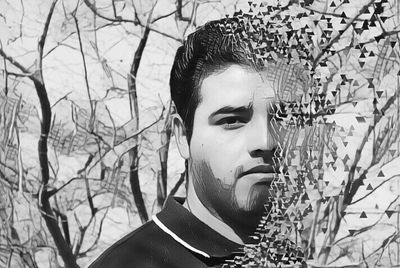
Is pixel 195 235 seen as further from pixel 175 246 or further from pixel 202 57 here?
pixel 202 57

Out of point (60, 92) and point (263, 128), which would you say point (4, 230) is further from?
point (263, 128)

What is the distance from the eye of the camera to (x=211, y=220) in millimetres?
1880

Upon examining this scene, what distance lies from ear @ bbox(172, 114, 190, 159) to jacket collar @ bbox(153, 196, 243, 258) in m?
0.15

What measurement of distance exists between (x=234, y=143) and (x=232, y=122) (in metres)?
0.06

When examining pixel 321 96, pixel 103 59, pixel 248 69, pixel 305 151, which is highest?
pixel 103 59

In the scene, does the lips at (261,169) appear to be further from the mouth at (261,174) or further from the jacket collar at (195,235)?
the jacket collar at (195,235)

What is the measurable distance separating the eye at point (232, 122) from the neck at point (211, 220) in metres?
0.22

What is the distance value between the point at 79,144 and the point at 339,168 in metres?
0.75

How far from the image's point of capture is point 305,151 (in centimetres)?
194

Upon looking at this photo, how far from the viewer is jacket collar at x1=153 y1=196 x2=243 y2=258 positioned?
1.85 meters

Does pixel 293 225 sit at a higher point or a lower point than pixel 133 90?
lower

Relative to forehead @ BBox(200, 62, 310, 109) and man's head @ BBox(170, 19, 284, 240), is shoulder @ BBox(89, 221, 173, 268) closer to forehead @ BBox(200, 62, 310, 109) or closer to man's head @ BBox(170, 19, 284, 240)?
man's head @ BBox(170, 19, 284, 240)

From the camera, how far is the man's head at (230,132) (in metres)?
1.86

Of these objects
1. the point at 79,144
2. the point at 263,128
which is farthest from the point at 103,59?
the point at 263,128
